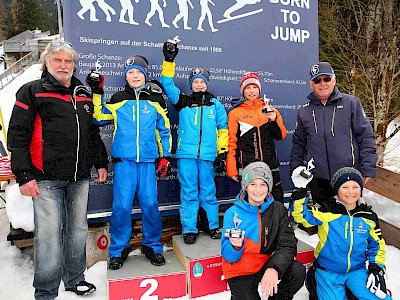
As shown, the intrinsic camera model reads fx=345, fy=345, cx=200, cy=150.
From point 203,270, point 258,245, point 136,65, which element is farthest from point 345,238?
point 136,65

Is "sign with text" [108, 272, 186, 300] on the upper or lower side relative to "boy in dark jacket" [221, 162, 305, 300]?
lower

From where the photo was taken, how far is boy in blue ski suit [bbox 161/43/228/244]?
3.62m

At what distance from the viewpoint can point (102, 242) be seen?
374 cm

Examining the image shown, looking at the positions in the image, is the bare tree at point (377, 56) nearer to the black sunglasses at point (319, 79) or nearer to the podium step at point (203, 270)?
the black sunglasses at point (319, 79)

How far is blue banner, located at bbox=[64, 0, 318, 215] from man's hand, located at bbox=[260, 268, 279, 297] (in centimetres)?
185

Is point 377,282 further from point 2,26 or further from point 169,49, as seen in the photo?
point 2,26

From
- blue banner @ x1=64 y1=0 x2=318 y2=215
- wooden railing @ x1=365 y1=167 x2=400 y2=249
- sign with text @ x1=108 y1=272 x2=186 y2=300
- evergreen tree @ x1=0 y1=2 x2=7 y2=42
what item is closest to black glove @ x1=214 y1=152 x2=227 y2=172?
blue banner @ x1=64 y1=0 x2=318 y2=215

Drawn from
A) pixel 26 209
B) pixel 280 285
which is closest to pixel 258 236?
pixel 280 285

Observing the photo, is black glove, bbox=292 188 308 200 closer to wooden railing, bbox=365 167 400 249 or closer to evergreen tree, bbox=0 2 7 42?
wooden railing, bbox=365 167 400 249

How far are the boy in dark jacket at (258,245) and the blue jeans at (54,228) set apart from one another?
1261 millimetres

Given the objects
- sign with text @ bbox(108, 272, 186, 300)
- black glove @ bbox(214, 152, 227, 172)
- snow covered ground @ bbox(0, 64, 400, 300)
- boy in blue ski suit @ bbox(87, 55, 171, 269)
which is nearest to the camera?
sign with text @ bbox(108, 272, 186, 300)

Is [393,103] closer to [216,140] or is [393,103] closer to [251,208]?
[216,140]

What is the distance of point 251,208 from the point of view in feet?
8.79

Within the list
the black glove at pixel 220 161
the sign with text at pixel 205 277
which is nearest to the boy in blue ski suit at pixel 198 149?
the black glove at pixel 220 161
